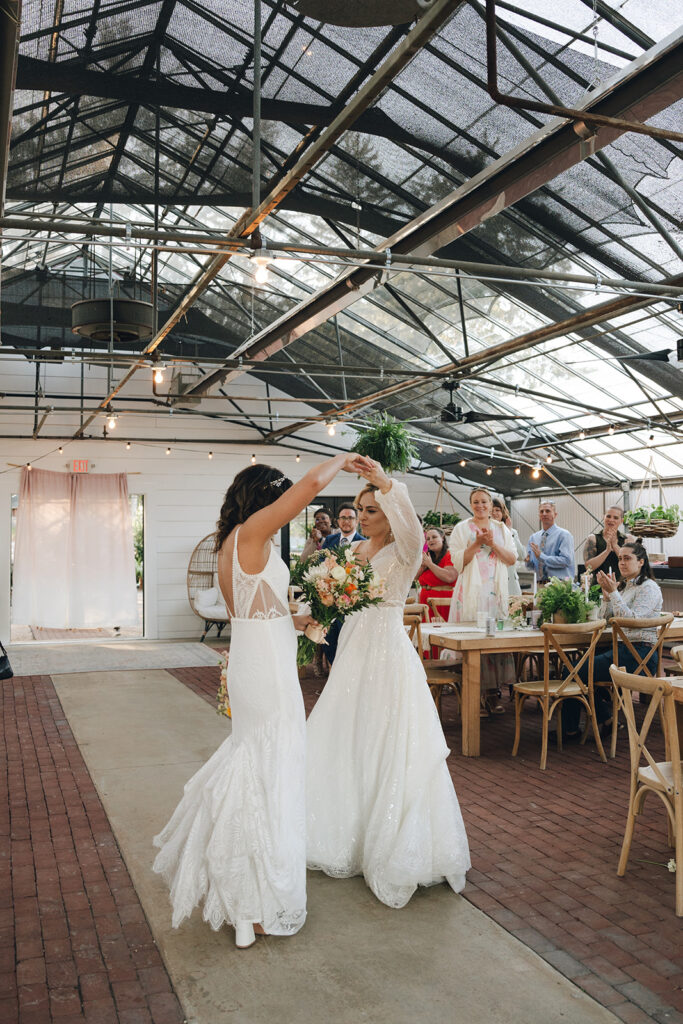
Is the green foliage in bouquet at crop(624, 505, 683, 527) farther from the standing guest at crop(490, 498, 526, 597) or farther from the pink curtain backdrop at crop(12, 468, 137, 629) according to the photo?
the pink curtain backdrop at crop(12, 468, 137, 629)

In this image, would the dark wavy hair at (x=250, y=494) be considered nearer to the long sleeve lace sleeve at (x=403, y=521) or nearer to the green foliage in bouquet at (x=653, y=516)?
the long sleeve lace sleeve at (x=403, y=521)

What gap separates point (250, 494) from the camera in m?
3.24

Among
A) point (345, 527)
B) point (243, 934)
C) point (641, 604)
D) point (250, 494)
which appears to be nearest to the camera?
point (243, 934)

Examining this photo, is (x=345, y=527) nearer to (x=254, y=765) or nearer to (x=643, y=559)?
(x=643, y=559)

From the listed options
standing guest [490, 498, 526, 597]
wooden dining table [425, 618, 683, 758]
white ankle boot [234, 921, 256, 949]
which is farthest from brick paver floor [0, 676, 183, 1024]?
standing guest [490, 498, 526, 597]

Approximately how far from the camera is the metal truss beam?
388 cm

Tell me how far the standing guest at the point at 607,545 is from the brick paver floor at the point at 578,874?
2.18 metres

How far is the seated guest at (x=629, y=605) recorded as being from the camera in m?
6.12

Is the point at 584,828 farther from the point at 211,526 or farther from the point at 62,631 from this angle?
the point at 62,631

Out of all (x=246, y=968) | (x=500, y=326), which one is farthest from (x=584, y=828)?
Result: (x=500, y=326)

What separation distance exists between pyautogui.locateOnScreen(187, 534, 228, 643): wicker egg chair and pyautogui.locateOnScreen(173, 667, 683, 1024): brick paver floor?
25.9 feet

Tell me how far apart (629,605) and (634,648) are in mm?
319

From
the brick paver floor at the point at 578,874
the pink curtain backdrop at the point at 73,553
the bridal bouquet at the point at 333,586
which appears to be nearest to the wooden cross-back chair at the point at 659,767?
the brick paver floor at the point at 578,874

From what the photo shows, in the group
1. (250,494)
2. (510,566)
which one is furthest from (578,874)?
(510,566)
